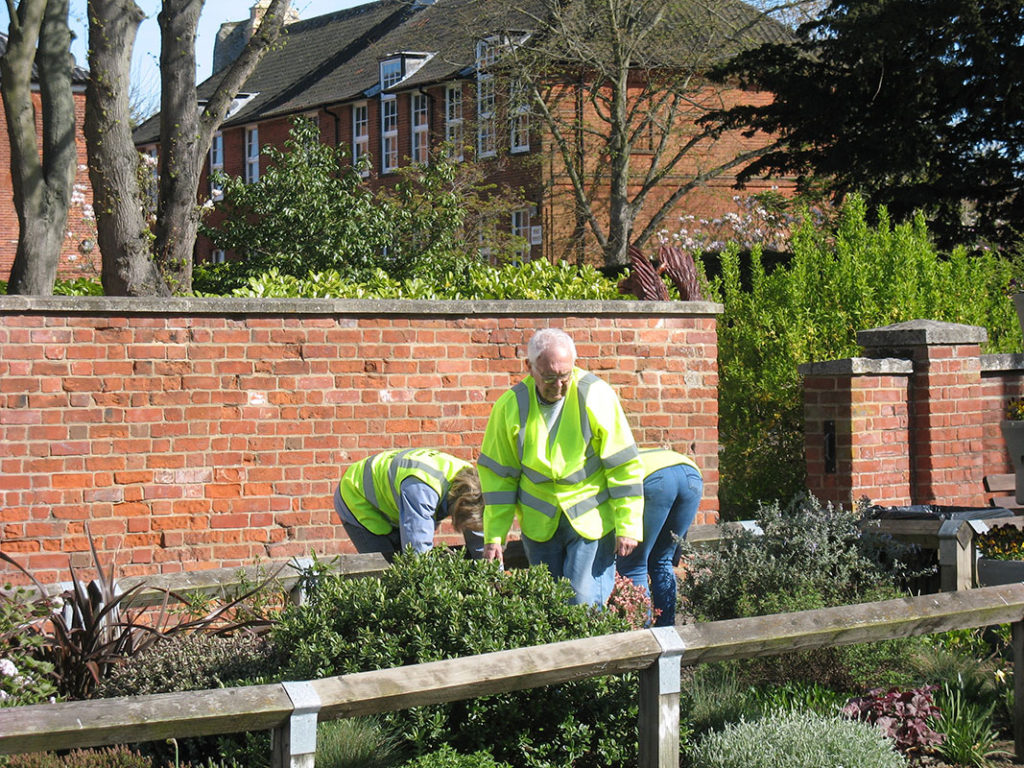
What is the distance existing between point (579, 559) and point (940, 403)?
13.0 feet

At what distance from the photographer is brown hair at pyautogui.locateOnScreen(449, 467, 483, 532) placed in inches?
240

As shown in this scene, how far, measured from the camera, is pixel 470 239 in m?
24.3

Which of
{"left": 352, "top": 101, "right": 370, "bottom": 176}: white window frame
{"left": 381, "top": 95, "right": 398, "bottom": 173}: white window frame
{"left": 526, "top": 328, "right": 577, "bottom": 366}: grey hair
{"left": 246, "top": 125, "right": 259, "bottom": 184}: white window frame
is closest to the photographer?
{"left": 526, "top": 328, "right": 577, "bottom": 366}: grey hair

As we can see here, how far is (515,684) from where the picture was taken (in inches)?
157

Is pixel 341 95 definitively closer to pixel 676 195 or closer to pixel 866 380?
pixel 676 195

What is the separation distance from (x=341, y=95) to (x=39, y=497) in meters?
32.7

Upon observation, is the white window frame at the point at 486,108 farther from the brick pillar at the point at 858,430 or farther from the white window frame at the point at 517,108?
the brick pillar at the point at 858,430

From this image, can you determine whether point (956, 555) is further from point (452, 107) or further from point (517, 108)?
point (452, 107)

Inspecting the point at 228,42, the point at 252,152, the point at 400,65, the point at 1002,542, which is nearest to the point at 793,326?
the point at 1002,542

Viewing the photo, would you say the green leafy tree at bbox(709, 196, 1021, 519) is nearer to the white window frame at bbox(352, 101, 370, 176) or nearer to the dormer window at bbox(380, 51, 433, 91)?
the dormer window at bbox(380, 51, 433, 91)

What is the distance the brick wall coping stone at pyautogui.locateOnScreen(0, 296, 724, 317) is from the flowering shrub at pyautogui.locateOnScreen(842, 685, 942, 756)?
11.6 feet

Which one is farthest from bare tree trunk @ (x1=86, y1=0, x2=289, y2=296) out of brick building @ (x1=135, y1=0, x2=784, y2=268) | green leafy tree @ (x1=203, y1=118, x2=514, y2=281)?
brick building @ (x1=135, y1=0, x2=784, y2=268)

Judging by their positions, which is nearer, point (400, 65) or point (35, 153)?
point (35, 153)

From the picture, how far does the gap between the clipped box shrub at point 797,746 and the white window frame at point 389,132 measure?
3301 centimetres
